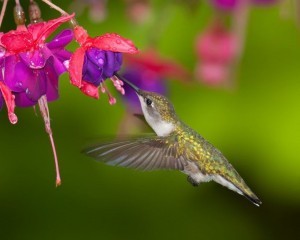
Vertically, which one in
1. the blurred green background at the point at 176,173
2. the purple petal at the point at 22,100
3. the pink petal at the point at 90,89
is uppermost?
the pink petal at the point at 90,89

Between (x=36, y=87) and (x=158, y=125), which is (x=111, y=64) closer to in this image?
(x=36, y=87)

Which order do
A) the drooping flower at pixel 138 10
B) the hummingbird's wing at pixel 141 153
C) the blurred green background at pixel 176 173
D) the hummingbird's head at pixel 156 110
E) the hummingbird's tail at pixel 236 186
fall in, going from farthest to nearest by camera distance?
the blurred green background at pixel 176 173 < the drooping flower at pixel 138 10 < the hummingbird's tail at pixel 236 186 < the hummingbird's head at pixel 156 110 < the hummingbird's wing at pixel 141 153

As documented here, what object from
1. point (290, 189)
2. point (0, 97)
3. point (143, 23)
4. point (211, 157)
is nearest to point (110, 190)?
point (290, 189)

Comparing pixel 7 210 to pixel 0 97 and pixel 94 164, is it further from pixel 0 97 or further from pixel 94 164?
pixel 0 97

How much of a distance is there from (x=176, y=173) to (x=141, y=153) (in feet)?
3.90

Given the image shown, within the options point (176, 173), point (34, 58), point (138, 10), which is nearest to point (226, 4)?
point (138, 10)

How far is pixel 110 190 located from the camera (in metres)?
3.15

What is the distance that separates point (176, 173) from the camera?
309 centimetres

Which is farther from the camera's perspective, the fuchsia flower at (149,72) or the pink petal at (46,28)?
the fuchsia flower at (149,72)

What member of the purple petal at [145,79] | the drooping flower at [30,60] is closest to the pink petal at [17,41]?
the drooping flower at [30,60]

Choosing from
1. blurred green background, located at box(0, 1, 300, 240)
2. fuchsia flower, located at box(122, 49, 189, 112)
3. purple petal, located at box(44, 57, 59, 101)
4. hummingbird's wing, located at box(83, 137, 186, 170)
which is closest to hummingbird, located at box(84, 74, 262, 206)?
hummingbird's wing, located at box(83, 137, 186, 170)

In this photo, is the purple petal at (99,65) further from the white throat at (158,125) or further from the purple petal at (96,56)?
the white throat at (158,125)

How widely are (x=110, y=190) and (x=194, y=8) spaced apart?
115cm

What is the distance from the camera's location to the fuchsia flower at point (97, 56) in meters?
1.60
